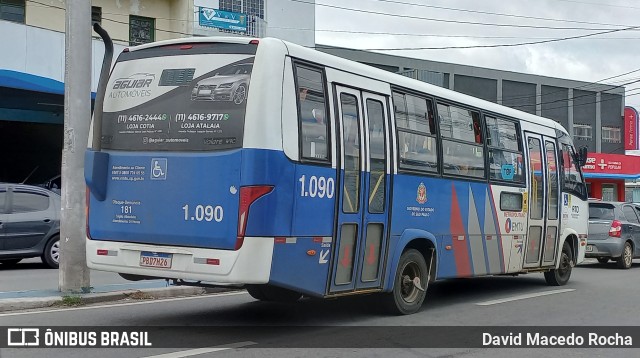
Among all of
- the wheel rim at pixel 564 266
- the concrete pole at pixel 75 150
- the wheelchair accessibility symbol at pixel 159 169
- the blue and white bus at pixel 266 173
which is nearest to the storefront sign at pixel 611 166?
the wheel rim at pixel 564 266

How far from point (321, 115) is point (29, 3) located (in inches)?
925

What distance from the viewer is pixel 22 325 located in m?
8.47

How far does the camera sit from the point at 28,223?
581 inches

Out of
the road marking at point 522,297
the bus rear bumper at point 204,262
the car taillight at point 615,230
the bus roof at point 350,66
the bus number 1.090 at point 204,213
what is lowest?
the road marking at point 522,297

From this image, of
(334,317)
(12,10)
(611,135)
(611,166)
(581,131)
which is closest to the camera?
(334,317)

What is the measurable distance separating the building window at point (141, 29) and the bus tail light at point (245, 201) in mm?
25622

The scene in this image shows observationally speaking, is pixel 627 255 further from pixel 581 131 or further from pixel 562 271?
pixel 581 131

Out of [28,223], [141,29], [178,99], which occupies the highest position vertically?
[141,29]

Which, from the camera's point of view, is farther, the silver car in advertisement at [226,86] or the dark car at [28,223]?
the dark car at [28,223]

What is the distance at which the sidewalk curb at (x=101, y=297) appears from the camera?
954 centimetres

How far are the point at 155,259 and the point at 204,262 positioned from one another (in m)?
0.64

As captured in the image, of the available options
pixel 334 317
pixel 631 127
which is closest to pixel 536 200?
pixel 334 317

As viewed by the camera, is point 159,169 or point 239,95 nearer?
point 239,95

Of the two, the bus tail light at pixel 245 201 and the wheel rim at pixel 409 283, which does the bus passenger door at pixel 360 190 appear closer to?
the wheel rim at pixel 409 283
